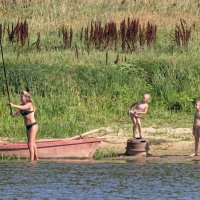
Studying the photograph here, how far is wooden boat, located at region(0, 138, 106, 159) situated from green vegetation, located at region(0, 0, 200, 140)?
5.01ft

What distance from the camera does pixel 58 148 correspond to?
1809cm

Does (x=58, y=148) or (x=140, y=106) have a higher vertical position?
(x=140, y=106)

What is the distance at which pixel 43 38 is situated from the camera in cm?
2878

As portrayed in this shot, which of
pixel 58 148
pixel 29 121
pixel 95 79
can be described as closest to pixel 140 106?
pixel 58 148

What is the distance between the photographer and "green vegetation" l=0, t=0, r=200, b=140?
70.0ft

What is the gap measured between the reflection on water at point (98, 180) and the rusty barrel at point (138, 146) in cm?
70

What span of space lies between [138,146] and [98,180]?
2.68 m

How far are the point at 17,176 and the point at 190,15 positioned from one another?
17.7 metres

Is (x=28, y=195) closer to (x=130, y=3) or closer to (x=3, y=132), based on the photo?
(x=3, y=132)

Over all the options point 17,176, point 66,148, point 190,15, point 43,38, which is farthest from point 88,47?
point 17,176

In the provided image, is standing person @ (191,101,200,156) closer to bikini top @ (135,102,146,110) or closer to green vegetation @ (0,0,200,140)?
bikini top @ (135,102,146,110)

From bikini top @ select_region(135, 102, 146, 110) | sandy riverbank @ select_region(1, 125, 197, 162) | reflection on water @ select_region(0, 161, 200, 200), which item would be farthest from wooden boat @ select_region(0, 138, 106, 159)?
bikini top @ select_region(135, 102, 146, 110)

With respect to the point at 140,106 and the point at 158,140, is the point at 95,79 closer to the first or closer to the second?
the point at 158,140

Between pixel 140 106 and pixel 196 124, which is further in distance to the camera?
pixel 140 106
